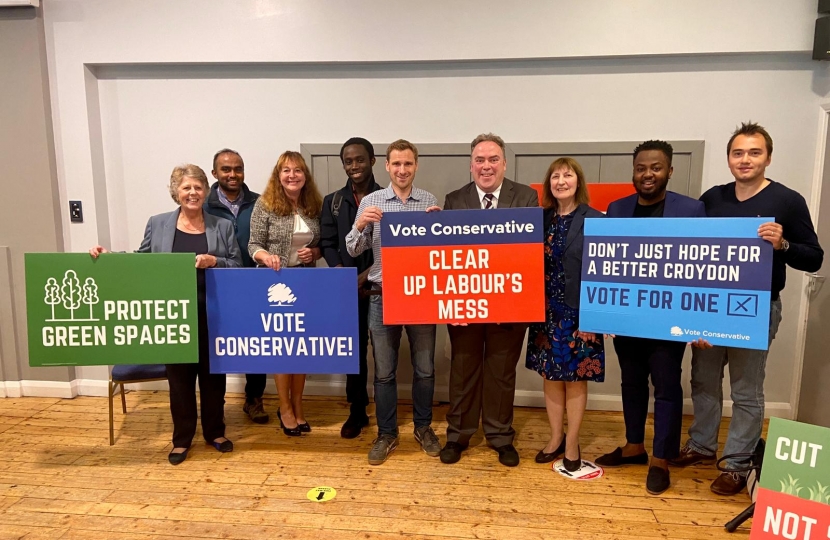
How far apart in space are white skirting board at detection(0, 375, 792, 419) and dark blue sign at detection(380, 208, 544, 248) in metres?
1.52

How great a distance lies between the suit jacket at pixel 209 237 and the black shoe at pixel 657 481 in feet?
7.78

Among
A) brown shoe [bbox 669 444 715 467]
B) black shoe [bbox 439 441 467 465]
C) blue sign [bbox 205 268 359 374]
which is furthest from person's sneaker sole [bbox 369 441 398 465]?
brown shoe [bbox 669 444 715 467]

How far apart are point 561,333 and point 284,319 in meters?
1.39

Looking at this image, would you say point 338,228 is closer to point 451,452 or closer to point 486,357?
point 486,357

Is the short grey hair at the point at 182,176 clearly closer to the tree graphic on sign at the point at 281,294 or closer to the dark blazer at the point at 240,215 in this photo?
the dark blazer at the point at 240,215

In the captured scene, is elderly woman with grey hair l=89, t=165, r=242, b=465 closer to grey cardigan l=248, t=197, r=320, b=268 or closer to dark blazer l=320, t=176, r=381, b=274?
grey cardigan l=248, t=197, r=320, b=268

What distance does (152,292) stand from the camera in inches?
99.5

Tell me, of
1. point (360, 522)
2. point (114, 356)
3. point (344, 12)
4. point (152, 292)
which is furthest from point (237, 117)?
point (360, 522)

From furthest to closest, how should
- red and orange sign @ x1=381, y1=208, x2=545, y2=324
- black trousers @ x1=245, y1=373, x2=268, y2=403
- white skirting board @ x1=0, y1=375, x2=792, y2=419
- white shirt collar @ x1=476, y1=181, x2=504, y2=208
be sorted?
1. white skirting board @ x1=0, y1=375, x2=792, y2=419
2. black trousers @ x1=245, y1=373, x2=268, y2=403
3. white shirt collar @ x1=476, y1=181, x2=504, y2=208
4. red and orange sign @ x1=381, y1=208, x2=545, y2=324

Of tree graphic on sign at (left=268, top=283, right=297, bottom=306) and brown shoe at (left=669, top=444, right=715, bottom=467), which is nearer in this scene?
tree graphic on sign at (left=268, top=283, right=297, bottom=306)

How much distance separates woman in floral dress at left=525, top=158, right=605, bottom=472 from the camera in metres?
2.37

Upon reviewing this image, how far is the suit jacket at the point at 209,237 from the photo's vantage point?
2598 mm

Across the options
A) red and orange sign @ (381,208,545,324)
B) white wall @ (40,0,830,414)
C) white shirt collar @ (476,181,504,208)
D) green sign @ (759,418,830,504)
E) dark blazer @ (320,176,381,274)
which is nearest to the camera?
green sign @ (759,418,830,504)

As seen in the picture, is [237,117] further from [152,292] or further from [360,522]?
[360,522]
